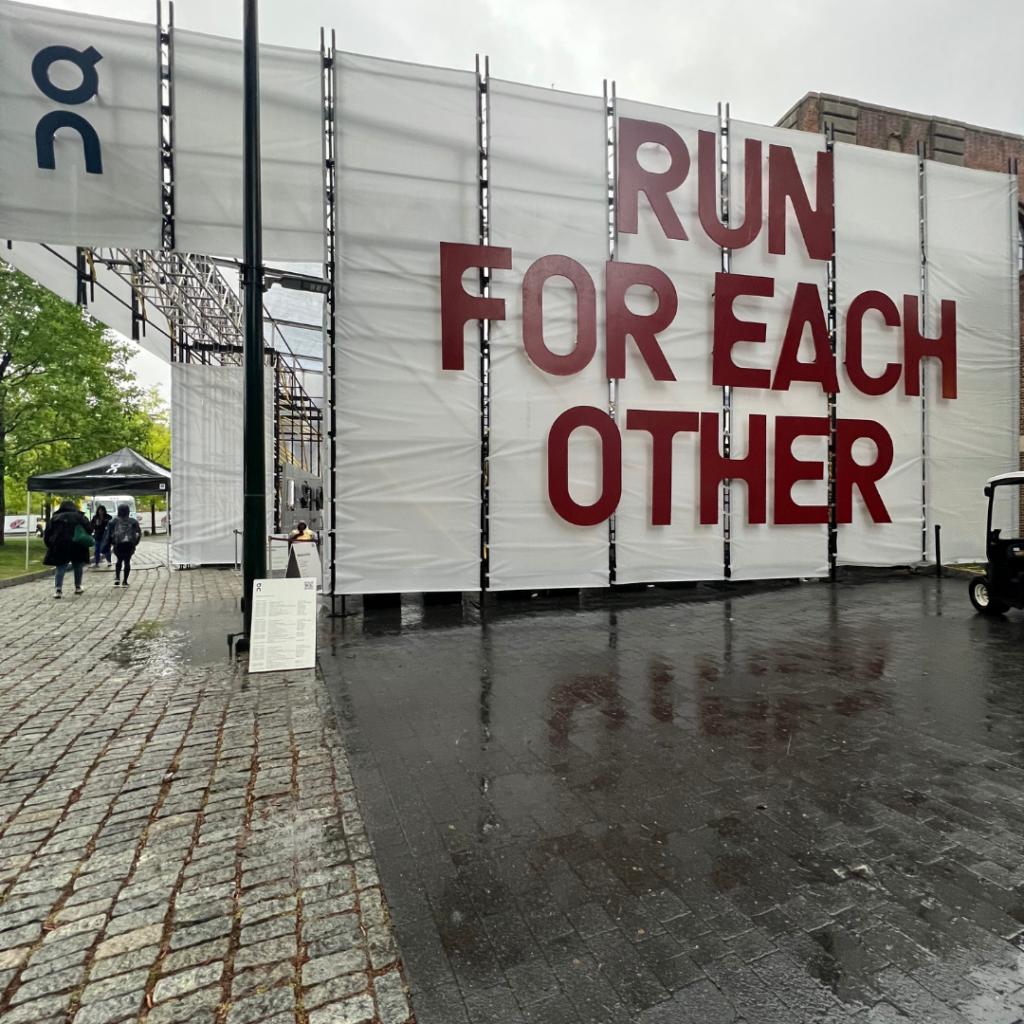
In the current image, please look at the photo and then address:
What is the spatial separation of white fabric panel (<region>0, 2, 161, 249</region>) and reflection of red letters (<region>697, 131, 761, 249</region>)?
890cm

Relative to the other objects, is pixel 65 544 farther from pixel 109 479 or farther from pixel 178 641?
pixel 178 641

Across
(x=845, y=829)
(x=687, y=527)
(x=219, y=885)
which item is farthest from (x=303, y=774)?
(x=687, y=527)

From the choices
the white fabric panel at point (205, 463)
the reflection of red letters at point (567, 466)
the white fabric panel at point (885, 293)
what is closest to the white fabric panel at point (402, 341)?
the reflection of red letters at point (567, 466)

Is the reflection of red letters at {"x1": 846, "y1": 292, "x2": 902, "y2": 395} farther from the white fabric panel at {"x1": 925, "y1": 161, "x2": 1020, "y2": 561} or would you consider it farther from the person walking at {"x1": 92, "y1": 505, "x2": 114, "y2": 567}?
the person walking at {"x1": 92, "y1": 505, "x2": 114, "y2": 567}

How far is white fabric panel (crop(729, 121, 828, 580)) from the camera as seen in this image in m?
11.3

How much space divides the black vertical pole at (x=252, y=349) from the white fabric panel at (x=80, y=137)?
3.31m

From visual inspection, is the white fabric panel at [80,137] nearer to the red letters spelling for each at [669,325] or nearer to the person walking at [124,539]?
the red letters spelling for each at [669,325]

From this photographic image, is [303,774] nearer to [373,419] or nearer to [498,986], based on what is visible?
[498,986]

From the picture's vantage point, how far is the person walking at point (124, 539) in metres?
12.8

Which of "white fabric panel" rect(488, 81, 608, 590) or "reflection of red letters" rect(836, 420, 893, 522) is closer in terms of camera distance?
"white fabric panel" rect(488, 81, 608, 590)

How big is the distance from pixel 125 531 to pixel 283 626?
29.2 feet

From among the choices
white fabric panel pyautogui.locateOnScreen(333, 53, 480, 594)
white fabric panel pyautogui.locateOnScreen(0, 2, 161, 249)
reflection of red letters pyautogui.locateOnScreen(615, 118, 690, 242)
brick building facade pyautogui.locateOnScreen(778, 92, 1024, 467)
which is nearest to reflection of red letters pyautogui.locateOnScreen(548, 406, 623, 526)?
white fabric panel pyautogui.locateOnScreen(333, 53, 480, 594)

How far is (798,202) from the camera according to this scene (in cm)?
1163

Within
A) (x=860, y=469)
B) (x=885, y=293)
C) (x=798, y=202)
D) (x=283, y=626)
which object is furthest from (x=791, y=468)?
(x=283, y=626)
